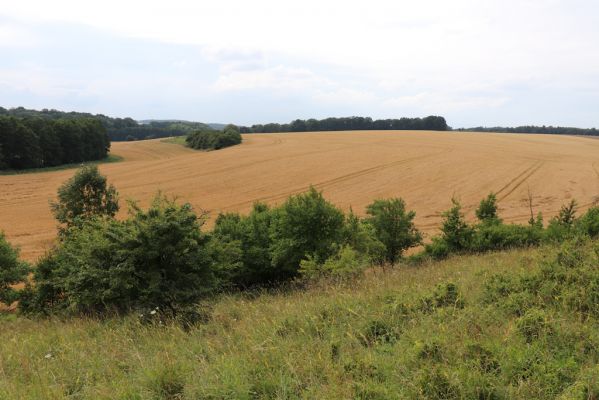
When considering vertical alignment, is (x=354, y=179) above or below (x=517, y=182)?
above

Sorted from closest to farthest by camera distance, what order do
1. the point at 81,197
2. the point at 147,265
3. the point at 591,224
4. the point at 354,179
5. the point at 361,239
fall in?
the point at 147,265 < the point at 591,224 < the point at 361,239 < the point at 81,197 < the point at 354,179

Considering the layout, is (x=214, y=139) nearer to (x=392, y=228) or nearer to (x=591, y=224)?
(x=392, y=228)

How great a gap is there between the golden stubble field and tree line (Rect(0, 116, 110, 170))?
17.5 feet

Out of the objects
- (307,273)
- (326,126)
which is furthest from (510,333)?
(326,126)

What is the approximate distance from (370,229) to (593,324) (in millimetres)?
13209

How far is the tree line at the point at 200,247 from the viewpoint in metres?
8.85

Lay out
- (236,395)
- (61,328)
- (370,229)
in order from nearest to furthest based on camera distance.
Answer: (236,395), (61,328), (370,229)

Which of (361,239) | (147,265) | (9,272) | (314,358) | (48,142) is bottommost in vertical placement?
(9,272)

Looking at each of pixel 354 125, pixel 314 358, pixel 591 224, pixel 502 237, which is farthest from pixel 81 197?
pixel 354 125

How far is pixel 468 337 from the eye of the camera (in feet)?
14.3

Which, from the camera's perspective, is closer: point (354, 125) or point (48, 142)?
point (48, 142)

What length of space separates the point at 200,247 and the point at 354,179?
4004 cm

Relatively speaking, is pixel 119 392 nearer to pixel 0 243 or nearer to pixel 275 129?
pixel 0 243

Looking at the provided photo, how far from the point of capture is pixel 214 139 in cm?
8812
